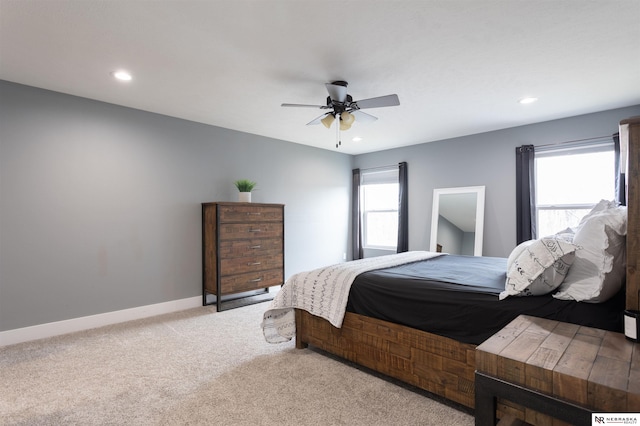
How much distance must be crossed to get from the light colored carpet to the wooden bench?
754 millimetres

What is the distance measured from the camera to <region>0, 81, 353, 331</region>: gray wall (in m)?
3.17

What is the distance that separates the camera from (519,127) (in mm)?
4645

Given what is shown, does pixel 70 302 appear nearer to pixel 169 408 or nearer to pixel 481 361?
pixel 169 408

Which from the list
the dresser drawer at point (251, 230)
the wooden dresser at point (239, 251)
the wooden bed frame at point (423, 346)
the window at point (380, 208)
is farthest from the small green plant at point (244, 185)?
the window at point (380, 208)

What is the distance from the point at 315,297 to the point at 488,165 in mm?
3636

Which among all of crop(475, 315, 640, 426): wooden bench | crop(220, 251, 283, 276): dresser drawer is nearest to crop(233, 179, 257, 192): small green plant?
crop(220, 251, 283, 276): dresser drawer

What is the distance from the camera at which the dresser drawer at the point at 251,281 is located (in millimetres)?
4246

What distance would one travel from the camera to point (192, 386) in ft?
7.62

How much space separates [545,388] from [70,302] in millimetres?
4109

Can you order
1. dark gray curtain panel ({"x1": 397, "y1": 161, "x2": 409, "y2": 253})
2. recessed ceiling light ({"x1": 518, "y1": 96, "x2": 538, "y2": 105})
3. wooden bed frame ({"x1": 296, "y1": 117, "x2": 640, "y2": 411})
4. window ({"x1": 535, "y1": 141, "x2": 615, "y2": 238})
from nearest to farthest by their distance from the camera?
wooden bed frame ({"x1": 296, "y1": 117, "x2": 640, "y2": 411}), recessed ceiling light ({"x1": 518, "y1": 96, "x2": 538, "y2": 105}), window ({"x1": 535, "y1": 141, "x2": 615, "y2": 238}), dark gray curtain panel ({"x1": 397, "y1": 161, "x2": 409, "y2": 253})

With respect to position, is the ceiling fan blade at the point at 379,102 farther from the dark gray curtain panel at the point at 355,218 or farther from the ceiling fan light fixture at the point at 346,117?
the dark gray curtain panel at the point at 355,218

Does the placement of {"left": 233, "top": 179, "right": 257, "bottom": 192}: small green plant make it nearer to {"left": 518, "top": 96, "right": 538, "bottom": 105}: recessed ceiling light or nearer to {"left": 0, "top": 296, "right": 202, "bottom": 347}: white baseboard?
{"left": 0, "top": 296, "right": 202, "bottom": 347}: white baseboard

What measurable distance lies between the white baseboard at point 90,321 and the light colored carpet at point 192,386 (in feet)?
0.41

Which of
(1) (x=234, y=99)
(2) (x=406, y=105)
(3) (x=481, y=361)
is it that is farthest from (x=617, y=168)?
(1) (x=234, y=99)
